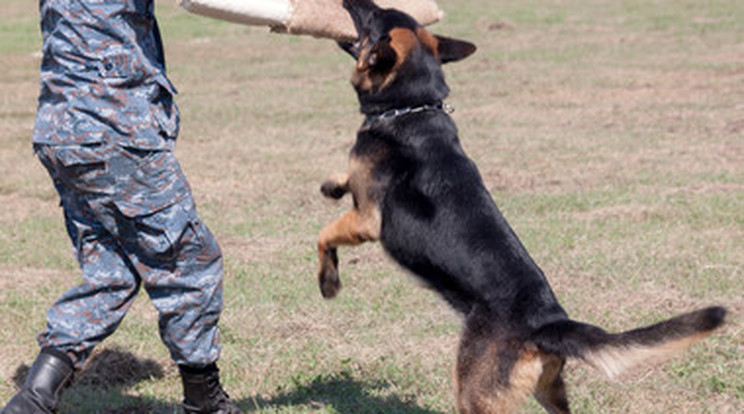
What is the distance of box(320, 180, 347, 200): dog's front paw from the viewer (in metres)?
4.94

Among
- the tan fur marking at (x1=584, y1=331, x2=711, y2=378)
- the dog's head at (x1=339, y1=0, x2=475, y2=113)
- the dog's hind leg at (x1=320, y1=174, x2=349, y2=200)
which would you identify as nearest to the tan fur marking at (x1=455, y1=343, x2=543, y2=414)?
the tan fur marking at (x1=584, y1=331, x2=711, y2=378)

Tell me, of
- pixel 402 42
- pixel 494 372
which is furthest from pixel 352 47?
pixel 494 372

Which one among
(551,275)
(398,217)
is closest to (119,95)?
(398,217)

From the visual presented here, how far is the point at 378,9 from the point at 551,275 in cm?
284

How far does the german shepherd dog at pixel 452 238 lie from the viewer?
3852 mm

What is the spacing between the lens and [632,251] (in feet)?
24.7

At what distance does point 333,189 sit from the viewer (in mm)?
4973

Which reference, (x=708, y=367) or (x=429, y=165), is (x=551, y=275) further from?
(x=429, y=165)

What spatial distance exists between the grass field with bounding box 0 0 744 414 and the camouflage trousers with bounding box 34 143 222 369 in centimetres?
80

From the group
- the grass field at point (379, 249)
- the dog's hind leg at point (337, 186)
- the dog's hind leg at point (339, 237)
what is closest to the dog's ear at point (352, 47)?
the dog's hind leg at point (337, 186)

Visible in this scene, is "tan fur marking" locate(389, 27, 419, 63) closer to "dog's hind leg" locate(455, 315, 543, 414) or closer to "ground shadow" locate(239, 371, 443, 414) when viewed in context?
"dog's hind leg" locate(455, 315, 543, 414)

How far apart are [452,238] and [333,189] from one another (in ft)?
2.99

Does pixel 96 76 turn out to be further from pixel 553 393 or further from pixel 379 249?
pixel 379 249

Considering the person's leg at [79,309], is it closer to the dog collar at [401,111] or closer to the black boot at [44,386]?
the black boot at [44,386]
